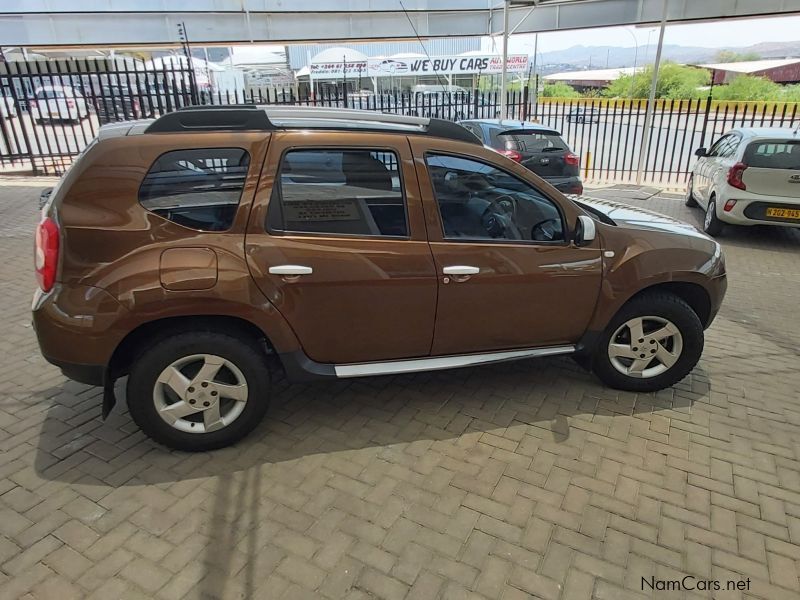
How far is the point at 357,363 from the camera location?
3242 mm

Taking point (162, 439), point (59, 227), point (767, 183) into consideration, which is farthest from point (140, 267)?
point (767, 183)

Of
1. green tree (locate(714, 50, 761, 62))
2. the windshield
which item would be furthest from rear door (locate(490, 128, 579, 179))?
green tree (locate(714, 50, 761, 62))

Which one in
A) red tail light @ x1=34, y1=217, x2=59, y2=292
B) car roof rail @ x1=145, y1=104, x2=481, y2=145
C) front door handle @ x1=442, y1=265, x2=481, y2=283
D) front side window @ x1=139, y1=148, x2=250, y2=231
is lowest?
front door handle @ x1=442, y1=265, x2=481, y2=283

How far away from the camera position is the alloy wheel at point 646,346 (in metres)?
3.65

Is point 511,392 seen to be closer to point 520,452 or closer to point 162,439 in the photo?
point 520,452

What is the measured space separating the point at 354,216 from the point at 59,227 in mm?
1482

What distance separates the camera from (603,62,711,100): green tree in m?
35.3

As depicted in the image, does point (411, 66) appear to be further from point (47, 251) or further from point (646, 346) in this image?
point (47, 251)

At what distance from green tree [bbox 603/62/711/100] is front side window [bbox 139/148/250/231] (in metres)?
36.7

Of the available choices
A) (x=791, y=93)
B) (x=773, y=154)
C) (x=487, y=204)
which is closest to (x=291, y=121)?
(x=487, y=204)

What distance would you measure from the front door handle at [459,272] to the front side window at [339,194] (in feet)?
1.09

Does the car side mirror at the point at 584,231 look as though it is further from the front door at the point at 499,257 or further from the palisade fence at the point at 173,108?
the palisade fence at the point at 173,108

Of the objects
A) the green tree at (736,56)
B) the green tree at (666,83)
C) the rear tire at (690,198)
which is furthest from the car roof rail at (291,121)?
the green tree at (736,56)

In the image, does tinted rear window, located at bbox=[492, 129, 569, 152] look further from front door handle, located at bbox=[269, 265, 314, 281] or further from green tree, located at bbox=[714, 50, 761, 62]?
green tree, located at bbox=[714, 50, 761, 62]
